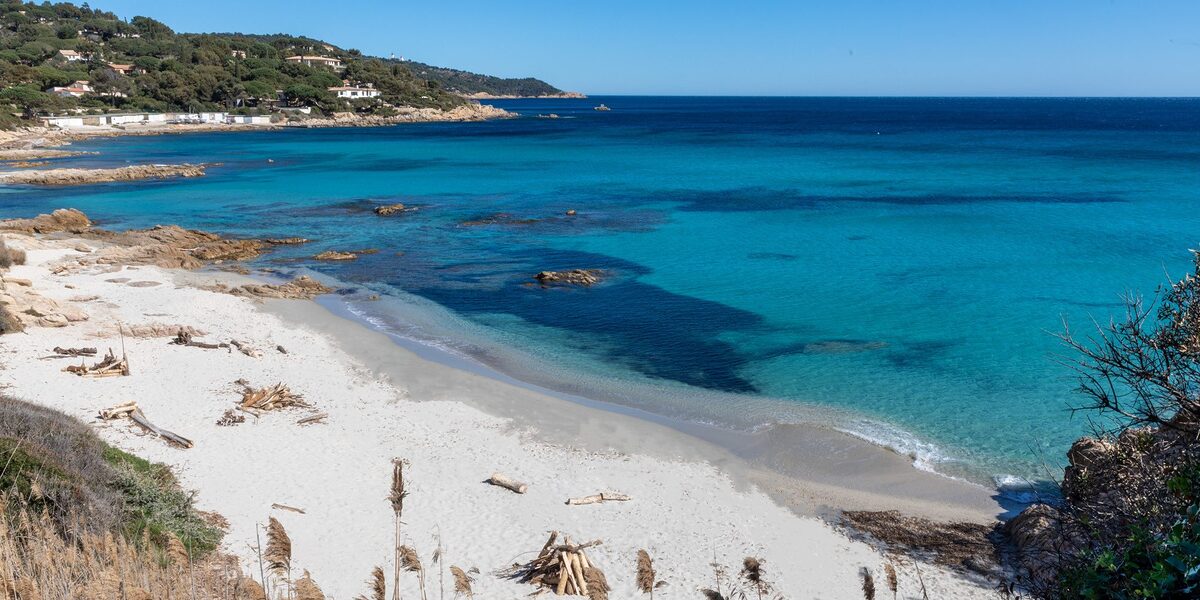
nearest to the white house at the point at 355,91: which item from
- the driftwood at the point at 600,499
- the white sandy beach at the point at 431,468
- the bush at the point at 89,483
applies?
the white sandy beach at the point at 431,468

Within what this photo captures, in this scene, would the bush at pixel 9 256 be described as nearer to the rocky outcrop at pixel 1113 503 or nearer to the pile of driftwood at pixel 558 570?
the pile of driftwood at pixel 558 570

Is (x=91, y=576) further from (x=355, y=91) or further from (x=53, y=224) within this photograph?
(x=355, y=91)

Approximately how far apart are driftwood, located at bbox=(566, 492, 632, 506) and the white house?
448 feet

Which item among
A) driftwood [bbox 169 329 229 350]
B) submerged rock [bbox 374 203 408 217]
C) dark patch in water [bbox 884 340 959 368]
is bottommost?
dark patch in water [bbox 884 340 959 368]

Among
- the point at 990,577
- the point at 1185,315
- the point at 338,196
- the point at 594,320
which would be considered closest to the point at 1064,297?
the point at 594,320

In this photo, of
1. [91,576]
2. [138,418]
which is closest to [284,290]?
[138,418]

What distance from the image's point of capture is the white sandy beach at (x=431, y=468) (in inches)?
436

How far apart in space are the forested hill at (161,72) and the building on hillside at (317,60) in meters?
0.29

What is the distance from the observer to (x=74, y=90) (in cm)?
11156

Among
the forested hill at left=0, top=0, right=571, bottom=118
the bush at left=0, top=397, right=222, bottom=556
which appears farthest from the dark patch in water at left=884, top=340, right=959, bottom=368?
the forested hill at left=0, top=0, right=571, bottom=118

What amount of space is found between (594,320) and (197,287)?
13.6 metres

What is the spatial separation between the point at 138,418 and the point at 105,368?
11.6 feet

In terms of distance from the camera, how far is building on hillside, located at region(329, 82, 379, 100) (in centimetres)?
14125

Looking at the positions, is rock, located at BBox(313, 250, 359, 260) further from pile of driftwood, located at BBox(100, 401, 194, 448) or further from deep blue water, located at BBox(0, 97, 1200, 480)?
pile of driftwood, located at BBox(100, 401, 194, 448)
